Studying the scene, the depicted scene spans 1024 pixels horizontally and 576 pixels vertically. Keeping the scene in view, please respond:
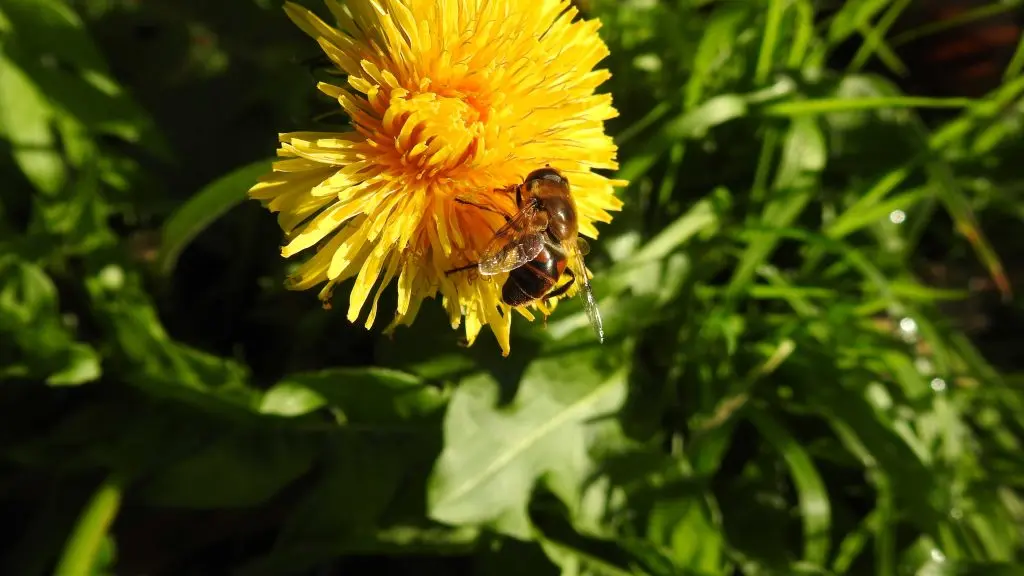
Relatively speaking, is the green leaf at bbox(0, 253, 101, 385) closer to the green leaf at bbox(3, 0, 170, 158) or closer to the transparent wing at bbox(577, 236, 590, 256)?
the green leaf at bbox(3, 0, 170, 158)

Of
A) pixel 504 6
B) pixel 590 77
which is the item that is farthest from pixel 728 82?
pixel 504 6

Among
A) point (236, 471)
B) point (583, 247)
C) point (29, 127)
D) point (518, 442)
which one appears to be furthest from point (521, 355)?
point (29, 127)

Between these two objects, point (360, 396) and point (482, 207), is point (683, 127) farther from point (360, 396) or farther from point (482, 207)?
Answer: point (360, 396)

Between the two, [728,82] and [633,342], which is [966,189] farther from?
[633,342]

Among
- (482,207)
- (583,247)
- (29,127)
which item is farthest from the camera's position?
(29,127)

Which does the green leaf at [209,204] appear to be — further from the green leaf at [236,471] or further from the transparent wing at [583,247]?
the transparent wing at [583,247]

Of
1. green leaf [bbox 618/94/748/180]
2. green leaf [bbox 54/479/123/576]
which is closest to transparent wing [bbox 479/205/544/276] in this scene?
green leaf [bbox 618/94/748/180]
